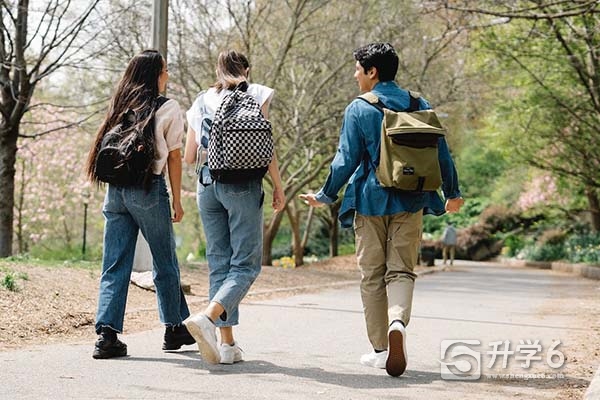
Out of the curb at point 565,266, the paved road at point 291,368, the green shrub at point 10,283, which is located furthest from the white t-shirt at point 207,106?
the curb at point 565,266

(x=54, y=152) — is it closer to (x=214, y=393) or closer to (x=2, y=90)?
(x=2, y=90)

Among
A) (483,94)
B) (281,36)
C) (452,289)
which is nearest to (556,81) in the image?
(483,94)

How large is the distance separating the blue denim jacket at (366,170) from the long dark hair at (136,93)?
1.23 meters

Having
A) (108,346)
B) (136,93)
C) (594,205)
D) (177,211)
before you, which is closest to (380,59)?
(136,93)

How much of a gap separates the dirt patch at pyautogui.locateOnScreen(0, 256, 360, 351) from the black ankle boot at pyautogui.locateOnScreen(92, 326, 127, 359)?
0.84 m

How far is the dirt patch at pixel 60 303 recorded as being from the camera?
7.06 m

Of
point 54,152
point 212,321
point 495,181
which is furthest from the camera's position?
point 495,181

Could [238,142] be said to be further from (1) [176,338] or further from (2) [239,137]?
(1) [176,338]

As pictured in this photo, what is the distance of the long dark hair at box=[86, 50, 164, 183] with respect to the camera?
19.6 ft

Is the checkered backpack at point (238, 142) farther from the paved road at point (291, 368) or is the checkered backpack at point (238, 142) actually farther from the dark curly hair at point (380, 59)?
the paved road at point (291, 368)

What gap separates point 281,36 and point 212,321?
14244 mm

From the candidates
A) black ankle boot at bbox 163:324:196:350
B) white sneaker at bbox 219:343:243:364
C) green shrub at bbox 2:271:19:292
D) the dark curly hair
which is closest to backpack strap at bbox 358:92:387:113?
the dark curly hair

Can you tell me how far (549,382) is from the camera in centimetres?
550

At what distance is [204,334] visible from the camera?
5.29m
